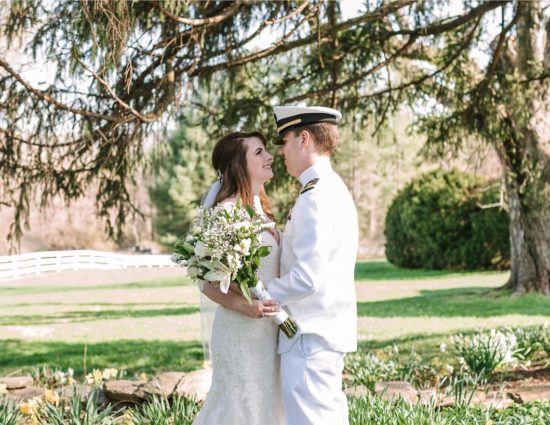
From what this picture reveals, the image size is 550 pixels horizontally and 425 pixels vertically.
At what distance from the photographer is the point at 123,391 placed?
5.19 m

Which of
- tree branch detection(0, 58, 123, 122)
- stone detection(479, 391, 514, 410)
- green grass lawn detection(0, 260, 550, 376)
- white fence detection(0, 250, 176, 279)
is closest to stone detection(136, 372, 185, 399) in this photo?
green grass lawn detection(0, 260, 550, 376)

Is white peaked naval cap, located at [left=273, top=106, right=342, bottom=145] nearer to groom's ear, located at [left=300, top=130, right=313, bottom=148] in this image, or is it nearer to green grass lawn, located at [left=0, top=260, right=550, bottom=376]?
groom's ear, located at [left=300, top=130, right=313, bottom=148]

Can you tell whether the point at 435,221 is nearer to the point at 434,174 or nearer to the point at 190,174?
the point at 434,174

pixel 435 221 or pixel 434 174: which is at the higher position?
pixel 434 174

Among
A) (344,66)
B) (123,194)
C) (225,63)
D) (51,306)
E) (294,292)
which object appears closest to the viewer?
(294,292)

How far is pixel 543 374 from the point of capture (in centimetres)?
657

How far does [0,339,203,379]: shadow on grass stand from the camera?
862 centimetres

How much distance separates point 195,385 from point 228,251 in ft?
8.26

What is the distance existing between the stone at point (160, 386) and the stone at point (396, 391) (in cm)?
140

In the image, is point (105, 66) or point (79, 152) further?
point (79, 152)

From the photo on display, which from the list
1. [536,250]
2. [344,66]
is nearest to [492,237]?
[536,250]

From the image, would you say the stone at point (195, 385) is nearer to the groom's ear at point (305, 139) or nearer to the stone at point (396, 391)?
the stone at point (396, 391)

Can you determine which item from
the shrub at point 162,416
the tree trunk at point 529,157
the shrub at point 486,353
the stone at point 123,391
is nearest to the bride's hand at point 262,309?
the shrub at point 162,416

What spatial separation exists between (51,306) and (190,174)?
2004 centimetres
